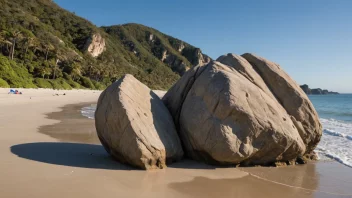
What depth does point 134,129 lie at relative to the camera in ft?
25.0

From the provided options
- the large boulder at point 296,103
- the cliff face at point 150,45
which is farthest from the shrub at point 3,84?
the cliff face at point 150,45

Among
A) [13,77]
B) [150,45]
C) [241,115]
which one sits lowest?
[13,77]

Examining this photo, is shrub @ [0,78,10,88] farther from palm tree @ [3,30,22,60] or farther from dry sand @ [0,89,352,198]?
dry sand @ [0,89,352,198]

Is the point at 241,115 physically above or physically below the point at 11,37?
below

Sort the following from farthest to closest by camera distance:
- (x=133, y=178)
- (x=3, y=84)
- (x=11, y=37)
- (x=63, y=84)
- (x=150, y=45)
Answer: (x=150, y=45), (x=11, y=37), (x=63, y=84), (x=3, y=84), (x=133, y=178)

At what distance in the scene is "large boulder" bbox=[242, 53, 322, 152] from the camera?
9.78 m

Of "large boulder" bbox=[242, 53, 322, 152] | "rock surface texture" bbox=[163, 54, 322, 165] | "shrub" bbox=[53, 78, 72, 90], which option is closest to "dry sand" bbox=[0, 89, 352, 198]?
"rock surface texture" bbox=[163, 54, 322, 165]

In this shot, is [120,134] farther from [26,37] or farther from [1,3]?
[1,3]

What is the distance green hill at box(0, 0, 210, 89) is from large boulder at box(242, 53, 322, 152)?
34.2 meters

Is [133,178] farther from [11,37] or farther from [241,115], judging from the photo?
[11,37]

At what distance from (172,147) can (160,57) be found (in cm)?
16056

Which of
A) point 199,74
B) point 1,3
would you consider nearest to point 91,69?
point 1,3

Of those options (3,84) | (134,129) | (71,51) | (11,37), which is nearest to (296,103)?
(134,129)

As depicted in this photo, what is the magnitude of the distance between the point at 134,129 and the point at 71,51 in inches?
3208
